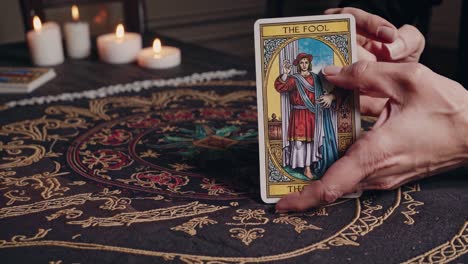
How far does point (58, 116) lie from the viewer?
124cm

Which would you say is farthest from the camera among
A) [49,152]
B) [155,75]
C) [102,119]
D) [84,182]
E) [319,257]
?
[155,75]

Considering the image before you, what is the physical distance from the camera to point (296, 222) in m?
0.75

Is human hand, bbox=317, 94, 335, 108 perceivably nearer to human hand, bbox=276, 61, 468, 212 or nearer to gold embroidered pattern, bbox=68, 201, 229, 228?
human hand, bbox=276, 61, 468, 212

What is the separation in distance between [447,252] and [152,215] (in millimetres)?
370

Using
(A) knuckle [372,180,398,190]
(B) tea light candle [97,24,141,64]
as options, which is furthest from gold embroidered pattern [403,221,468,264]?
(B) tea light candle [97,24,141,64]

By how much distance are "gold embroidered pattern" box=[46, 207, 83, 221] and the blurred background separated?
7.67 ft

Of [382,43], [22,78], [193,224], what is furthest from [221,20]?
[193,224]

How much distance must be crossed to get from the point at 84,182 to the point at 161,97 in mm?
489

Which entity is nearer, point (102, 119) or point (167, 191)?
point (167, 191)

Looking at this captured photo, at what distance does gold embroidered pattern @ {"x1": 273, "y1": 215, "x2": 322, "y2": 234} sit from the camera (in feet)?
2.40

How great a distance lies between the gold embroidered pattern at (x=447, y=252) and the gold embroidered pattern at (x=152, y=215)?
270mm

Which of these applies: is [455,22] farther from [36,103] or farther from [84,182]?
[84,182]

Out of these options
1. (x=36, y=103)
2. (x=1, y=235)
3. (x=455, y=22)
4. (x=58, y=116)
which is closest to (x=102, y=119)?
(x=58, y=116)

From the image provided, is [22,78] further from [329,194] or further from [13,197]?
[329,194]
